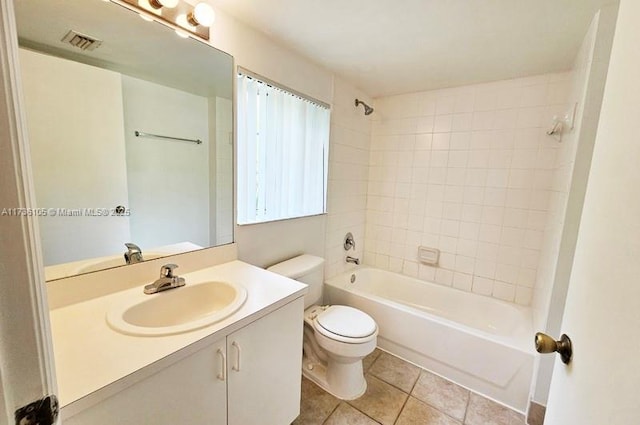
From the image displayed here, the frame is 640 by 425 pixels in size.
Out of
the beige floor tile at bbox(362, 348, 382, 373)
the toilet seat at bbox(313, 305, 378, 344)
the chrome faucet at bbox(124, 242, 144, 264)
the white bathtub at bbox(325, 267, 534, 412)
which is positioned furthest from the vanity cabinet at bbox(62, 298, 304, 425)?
the white bathtub at bbox(325, 267, 534, 412)

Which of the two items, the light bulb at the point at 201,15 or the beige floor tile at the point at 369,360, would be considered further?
the beige floor tile at the point at 369,360

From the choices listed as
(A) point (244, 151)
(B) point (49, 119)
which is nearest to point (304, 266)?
(A) point (244, 151)

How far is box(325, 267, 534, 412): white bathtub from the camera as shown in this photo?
1.65 meters

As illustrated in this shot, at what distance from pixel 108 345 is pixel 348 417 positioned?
51.4 inches

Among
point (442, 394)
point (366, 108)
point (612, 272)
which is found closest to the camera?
point (612, 272)

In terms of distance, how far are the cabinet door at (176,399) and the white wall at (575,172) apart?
1649mm

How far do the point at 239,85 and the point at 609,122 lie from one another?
4.97 ft

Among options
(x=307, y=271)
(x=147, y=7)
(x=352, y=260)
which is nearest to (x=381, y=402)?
(x=307, y=271)

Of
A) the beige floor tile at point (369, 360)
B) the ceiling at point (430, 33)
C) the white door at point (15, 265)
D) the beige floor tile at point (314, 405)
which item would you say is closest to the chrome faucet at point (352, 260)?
the beige floor tile at point (369, 360)

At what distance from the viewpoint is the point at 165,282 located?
3.92ft

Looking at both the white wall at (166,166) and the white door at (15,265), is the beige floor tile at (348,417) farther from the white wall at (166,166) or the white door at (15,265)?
the white door at (15,265)

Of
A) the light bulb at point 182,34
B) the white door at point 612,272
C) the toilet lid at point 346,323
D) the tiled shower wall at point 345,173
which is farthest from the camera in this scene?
the tiled shower wall at point 345,173

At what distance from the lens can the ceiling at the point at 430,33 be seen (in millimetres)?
1277

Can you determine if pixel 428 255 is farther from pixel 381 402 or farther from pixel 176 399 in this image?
pixel 176 399
